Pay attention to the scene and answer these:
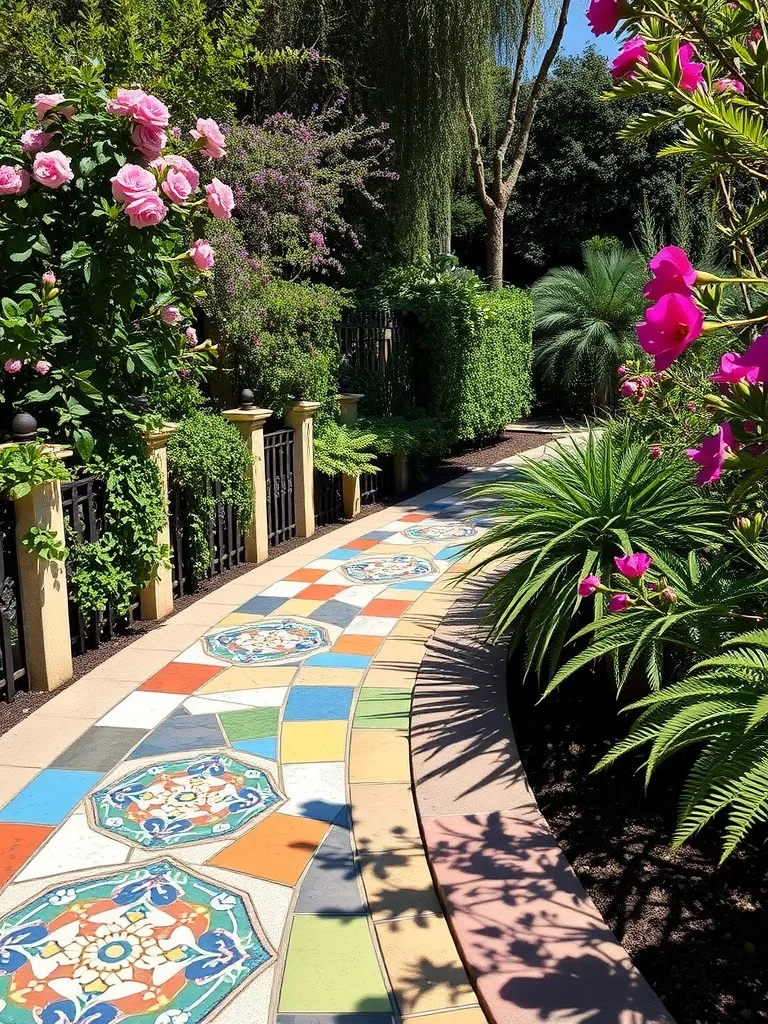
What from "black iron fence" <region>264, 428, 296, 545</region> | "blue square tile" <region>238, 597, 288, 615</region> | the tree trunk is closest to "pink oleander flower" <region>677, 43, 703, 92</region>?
"blue square tile" <region>238, 597, 288, 615</region>

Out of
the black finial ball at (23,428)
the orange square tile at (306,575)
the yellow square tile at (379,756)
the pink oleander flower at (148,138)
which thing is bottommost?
the yellow square tile at (379,756)

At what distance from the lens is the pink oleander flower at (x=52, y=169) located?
4.29 m

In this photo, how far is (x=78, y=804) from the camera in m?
3.35

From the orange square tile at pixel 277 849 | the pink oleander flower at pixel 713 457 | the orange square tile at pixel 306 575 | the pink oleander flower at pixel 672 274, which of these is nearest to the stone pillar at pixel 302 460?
Answer: the orange square tile at pixel 306 575

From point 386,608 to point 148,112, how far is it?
310 centimetres

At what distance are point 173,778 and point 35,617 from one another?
1250mm

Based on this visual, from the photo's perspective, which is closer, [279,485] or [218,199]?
[218,199]

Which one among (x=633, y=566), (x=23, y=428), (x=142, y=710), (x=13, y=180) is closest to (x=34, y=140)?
(x=13, y=180)

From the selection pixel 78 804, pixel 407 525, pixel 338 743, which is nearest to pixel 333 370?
pixel 407 525

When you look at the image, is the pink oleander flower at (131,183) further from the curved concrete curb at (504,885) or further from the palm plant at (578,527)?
the curved concrete curb at (504,885)

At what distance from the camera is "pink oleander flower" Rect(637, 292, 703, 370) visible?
141cm

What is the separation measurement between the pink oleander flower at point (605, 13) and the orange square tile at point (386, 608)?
4.12 metres

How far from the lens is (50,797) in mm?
3406

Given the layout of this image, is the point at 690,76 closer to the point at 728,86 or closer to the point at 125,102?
the point at 728,86
